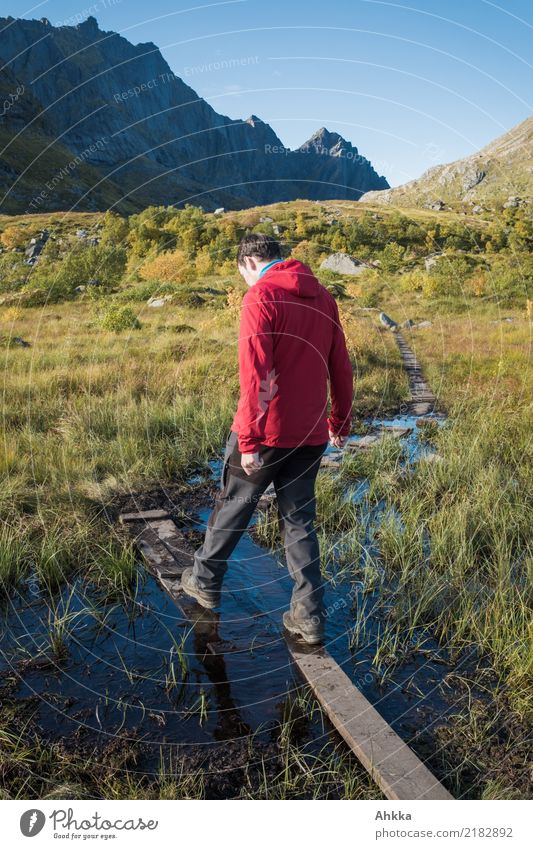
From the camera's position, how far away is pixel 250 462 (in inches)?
128

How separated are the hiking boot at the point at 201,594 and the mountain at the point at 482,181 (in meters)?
68.0

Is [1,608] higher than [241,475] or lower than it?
lower

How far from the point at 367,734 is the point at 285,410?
5.43ft

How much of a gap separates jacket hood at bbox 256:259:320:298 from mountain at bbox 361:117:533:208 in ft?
223

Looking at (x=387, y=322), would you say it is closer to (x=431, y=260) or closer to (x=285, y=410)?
(x=431, y=260)

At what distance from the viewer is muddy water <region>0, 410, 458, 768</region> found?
306cm

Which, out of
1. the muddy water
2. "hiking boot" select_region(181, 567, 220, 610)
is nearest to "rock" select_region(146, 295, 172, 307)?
the muddy water

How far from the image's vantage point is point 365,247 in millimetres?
32188

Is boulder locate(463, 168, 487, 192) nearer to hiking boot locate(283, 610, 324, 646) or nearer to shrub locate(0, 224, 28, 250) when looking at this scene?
shrub locate(0, 224, 28, 250)

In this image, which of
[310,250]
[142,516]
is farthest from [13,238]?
[142,516]

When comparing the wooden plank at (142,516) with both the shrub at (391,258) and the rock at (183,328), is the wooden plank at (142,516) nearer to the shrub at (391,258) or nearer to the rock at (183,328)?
the rock at (183,328)
